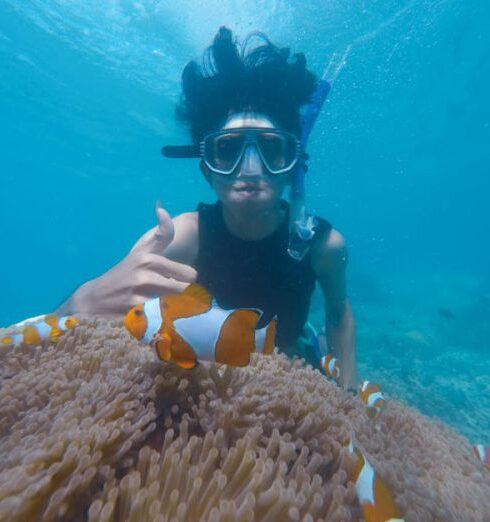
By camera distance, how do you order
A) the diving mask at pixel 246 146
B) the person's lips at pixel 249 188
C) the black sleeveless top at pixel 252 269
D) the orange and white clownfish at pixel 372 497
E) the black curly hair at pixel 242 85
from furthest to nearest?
1. the black sleeveless top at pixel 252 269
2. the black curly hair at pixel 242 85
3. the diving mask at pixel 246 146
4. the person's lips at pixel 249 188
5. the orange and white clownfish at pixel 372 497

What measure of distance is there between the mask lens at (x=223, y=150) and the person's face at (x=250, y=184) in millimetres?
89

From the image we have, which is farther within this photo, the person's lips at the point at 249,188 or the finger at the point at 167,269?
the person's lips at the point at 249,188

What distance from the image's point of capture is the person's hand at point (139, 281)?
7.17 ft

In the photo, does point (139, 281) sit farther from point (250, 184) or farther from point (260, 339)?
point (250, 184)

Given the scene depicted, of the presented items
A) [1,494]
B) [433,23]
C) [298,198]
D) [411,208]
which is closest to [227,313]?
[1,494]

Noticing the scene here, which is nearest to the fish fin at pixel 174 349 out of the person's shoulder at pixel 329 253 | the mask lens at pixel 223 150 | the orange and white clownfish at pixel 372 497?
the orange and white clownfish at pixel 372 497

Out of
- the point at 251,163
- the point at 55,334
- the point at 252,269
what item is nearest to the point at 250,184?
the point at 251,163

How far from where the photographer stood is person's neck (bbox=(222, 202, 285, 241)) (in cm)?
403

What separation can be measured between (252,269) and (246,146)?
1.29 metres

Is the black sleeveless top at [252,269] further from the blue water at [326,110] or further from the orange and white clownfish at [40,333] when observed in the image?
the orange and white clownfish at [40,333]

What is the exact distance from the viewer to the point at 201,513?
1.01 metres

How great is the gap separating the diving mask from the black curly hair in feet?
1.06

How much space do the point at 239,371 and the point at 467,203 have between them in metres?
103

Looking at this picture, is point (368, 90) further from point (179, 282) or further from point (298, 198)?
point (179, 282)
